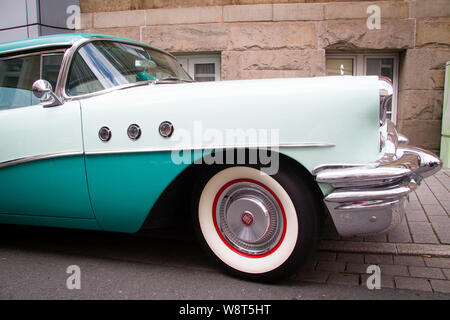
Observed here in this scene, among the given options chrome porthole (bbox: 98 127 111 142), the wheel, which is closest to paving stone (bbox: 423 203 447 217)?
the wheel

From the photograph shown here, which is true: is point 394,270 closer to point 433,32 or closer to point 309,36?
point 309,36

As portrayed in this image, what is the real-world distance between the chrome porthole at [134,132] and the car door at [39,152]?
37cm

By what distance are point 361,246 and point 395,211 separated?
0.98 meters

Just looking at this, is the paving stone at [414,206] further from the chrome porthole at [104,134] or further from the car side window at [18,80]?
the car side window at [18,80]

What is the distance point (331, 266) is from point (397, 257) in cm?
55

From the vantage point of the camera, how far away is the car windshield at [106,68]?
2.87 m

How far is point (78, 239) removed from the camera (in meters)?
3.56

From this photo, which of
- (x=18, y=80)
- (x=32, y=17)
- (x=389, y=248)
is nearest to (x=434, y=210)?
(x=389, y=248)

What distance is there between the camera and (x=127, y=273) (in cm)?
281

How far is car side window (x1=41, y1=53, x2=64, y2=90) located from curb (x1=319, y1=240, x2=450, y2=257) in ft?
7.76

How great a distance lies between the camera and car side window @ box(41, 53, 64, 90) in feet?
9.85

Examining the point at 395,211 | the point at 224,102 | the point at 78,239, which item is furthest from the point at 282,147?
the point at 78,239

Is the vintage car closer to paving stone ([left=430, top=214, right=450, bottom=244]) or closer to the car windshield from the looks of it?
the car windshield

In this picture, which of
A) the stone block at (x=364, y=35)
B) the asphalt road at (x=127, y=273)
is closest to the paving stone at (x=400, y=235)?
the asphalt road at (x=127, y=273)
